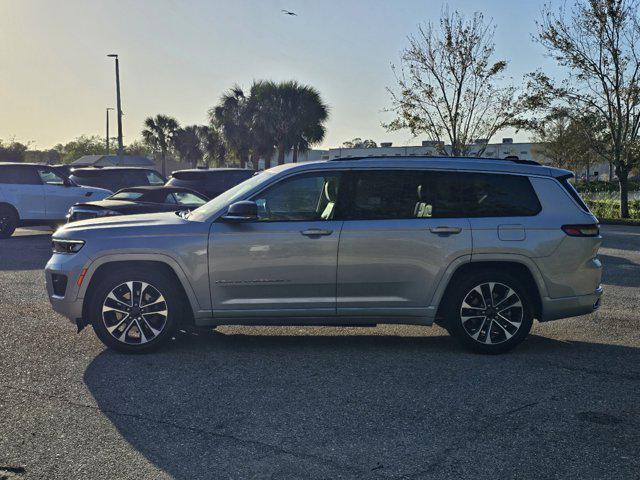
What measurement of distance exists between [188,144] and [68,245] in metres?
51.3

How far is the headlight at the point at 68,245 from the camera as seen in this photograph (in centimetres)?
608

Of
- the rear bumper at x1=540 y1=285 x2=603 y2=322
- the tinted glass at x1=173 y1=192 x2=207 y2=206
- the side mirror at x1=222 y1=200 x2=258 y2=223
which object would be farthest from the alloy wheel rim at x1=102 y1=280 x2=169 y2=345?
the tinted glass at x1=173 y1=192 x2=207 y2=206

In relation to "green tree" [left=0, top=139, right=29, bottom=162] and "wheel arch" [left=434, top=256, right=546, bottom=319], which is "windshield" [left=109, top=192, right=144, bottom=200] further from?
"green tree" [left=0, top=139, right=29, bottom=162]

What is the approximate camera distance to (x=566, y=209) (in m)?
6.24

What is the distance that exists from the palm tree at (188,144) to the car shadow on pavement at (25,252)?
1535 inches

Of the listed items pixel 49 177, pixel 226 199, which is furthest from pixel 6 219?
pixel 226 199

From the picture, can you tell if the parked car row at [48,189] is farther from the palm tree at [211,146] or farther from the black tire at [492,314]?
the palm tree at [211,146]

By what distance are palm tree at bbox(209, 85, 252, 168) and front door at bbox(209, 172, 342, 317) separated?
116 feet

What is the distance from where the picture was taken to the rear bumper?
243 inches

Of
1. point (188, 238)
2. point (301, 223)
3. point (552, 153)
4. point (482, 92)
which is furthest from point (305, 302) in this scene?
point (552, 153)

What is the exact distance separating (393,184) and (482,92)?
2061 cm

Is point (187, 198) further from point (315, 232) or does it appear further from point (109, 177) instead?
point (315, 232)

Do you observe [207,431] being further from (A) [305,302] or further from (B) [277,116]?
(B) [277,116]

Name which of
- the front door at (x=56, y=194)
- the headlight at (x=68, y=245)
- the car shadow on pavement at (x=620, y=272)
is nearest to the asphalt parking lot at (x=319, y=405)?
the headlight at (x=68, y=245)
